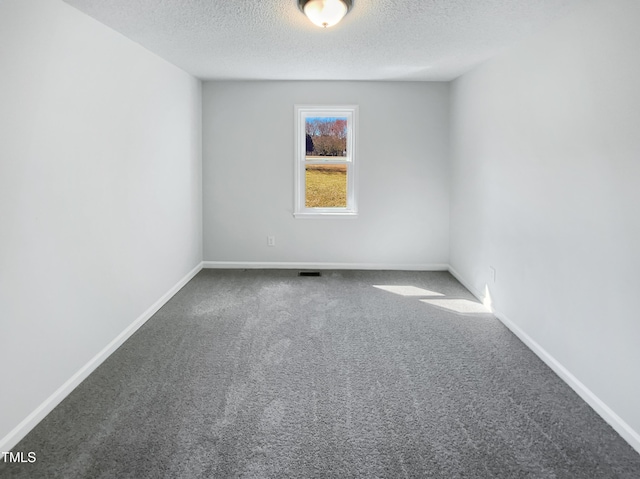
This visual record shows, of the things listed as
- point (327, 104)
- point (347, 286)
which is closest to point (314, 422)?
point (347, 286)

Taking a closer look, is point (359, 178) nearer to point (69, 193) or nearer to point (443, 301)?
point (443, 301)

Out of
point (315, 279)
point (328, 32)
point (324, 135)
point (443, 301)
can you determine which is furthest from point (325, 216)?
point (328, 32)

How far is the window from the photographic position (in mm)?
5199

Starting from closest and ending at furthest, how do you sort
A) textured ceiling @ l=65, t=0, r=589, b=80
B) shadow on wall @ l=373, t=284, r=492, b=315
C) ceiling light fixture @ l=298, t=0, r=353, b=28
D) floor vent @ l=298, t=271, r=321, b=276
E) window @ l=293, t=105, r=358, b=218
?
ceiling light fixture @ l=298, t=0, r=353, b=28, textured ceiling @ l=65, t=0, r=589, b=80, shadow on wall @ l=373, t=284, r=492, b=315, floor vent @ l=298, t=271, r=321, b=276, window @ l=293, t=105, r=358, b=218

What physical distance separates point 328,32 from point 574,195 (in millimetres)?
1989

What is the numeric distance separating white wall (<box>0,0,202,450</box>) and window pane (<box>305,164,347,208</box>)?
196 centimetres

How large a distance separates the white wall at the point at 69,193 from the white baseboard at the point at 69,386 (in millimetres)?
30

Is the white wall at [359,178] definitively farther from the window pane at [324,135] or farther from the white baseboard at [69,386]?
the white baseboard at [69,386]

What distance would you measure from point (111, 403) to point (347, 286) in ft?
8.88

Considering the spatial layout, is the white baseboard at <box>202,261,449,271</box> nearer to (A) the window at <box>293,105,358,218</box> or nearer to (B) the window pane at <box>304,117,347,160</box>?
(A) the window at <box>293,105,358,218</box>

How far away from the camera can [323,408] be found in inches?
87.2

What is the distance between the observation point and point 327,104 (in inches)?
200

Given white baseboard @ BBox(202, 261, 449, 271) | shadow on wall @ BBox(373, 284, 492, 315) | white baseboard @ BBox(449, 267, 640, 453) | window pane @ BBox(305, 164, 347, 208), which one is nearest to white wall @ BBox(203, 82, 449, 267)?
white baseboard @ BBox(202, 261, 449, 271)

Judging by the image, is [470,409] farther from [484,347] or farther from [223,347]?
[223,347]
